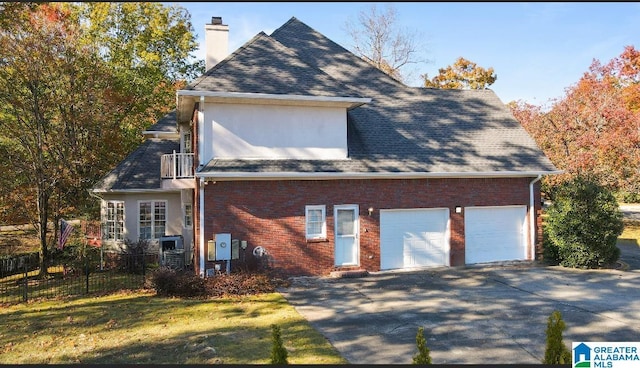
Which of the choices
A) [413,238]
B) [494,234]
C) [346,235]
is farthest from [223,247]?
[494,234]

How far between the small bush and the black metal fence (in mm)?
1946

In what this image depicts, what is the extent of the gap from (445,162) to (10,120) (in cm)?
1657

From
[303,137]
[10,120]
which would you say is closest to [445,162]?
[303,137]

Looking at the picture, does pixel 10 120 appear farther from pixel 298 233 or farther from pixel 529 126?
pixel 529 126

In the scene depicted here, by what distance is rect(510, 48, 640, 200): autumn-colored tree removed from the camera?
24.8 meters

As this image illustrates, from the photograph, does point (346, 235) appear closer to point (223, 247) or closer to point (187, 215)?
point (223, 247)

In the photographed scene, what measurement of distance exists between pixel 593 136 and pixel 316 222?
18.8 meters

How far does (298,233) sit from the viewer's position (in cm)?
1408

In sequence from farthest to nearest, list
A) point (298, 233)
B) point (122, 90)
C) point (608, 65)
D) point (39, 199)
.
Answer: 1. point (608, 65)
2. point (122, 90)
3. point (39, 199)
4. point (298, 233)

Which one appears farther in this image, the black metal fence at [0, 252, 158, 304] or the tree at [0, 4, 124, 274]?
the tree at [0, 4, 124, 274]

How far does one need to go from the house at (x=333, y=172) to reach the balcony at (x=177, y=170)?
0.05 meters

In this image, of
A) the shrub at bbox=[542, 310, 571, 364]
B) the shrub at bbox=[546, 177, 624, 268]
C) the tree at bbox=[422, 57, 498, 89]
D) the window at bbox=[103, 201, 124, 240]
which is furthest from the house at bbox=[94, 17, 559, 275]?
the tree at bbox=[422, 57, 498, 89]

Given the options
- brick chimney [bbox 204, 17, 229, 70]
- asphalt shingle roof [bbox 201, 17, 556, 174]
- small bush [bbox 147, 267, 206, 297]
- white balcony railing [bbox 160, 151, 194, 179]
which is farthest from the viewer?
brick chimney [bbox 204, 17, 229, 70]
